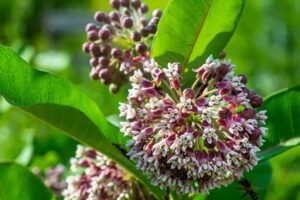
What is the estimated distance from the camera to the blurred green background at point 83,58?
341cm

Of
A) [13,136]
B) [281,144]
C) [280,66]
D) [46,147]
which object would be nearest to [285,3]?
[280,66]

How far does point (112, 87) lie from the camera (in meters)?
2.16

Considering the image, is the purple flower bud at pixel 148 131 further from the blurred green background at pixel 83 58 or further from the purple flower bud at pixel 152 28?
the blurred green background at pixel 83 58

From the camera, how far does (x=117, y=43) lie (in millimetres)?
2160

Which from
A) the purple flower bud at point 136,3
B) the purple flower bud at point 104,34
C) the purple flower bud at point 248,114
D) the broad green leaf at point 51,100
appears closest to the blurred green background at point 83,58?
the purple flower bud at point 136,3

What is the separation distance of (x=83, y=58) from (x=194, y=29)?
13.8 meters

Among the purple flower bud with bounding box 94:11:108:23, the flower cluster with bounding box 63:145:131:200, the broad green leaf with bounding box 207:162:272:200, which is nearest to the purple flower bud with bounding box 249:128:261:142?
the broad green leaf with bounding box 207:162:272:200

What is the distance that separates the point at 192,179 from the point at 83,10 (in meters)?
27.8

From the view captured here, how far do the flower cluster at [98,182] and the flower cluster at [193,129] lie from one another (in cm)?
28

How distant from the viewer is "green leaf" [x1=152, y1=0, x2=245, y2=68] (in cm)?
186

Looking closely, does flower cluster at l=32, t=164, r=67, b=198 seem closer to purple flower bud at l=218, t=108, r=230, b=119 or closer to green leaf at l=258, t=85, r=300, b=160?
green leaf at l=258, t=85, r=300, b=160

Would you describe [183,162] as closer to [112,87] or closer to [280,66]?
[112,87]

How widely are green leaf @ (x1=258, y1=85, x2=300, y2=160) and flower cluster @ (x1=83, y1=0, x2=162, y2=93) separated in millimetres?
466

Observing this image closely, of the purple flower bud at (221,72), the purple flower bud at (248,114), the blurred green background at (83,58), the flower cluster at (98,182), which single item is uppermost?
the purple flower bud at (221,72)
